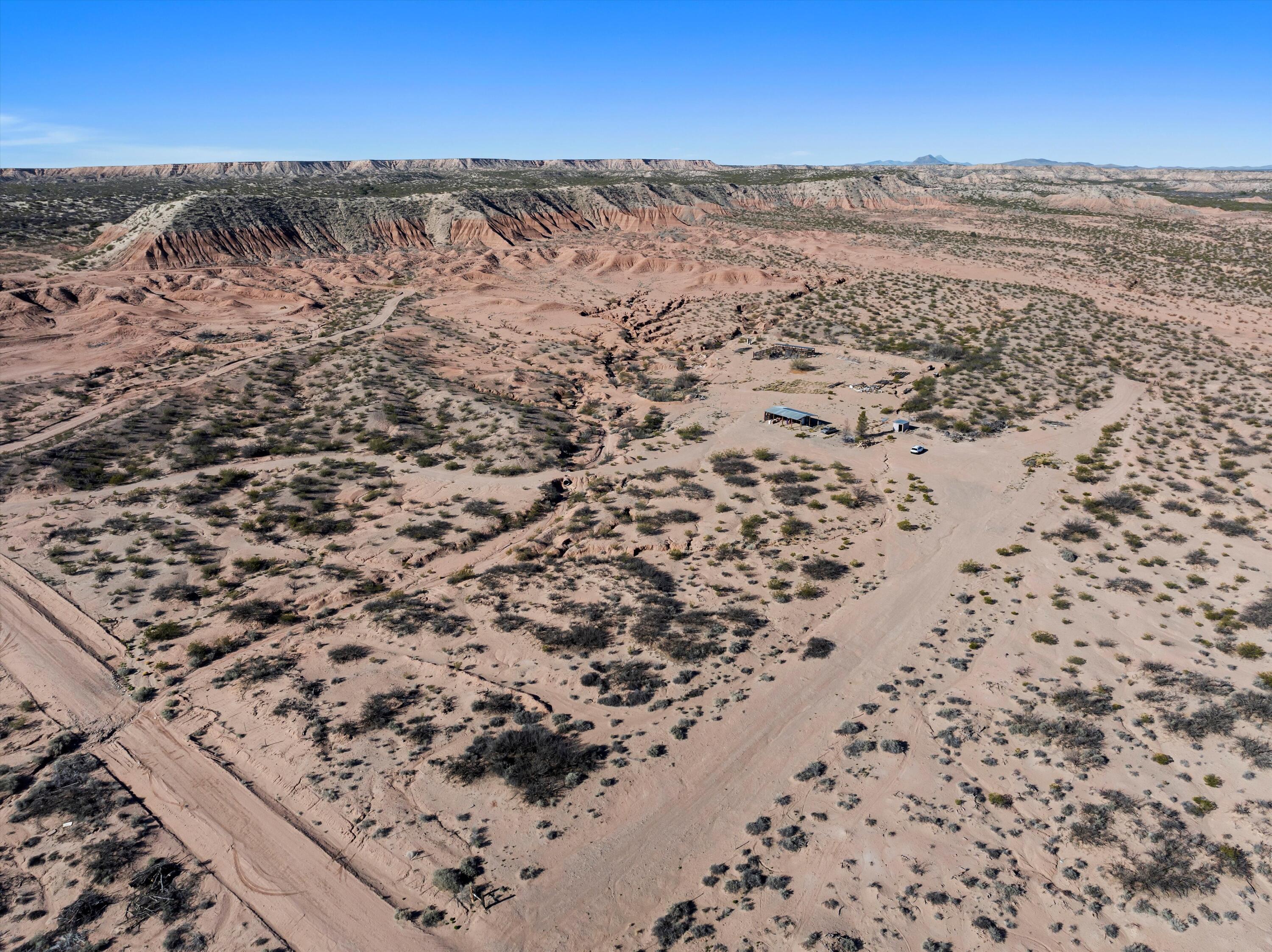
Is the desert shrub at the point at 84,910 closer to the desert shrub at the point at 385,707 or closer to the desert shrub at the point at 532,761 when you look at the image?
the desert shrub at the point at 385,707

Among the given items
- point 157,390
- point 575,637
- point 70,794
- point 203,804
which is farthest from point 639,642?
point 157,390

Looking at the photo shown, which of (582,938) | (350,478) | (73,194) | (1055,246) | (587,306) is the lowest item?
(582,938)

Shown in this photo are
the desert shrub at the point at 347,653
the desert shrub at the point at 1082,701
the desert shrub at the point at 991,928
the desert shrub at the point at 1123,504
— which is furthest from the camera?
the desert shrub at the point at 1123,504

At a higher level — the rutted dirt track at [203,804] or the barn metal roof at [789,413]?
the barn metal roof at [789,413]

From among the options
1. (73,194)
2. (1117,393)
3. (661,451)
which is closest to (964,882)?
(661,451)

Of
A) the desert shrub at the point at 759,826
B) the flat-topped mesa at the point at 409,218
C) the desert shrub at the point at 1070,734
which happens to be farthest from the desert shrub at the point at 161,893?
the flat-topped mesa at the point at 409,218

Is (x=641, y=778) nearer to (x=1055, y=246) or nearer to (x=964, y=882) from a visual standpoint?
(x=964, y=882)

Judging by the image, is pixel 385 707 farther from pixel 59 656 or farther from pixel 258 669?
pixel 59 656
